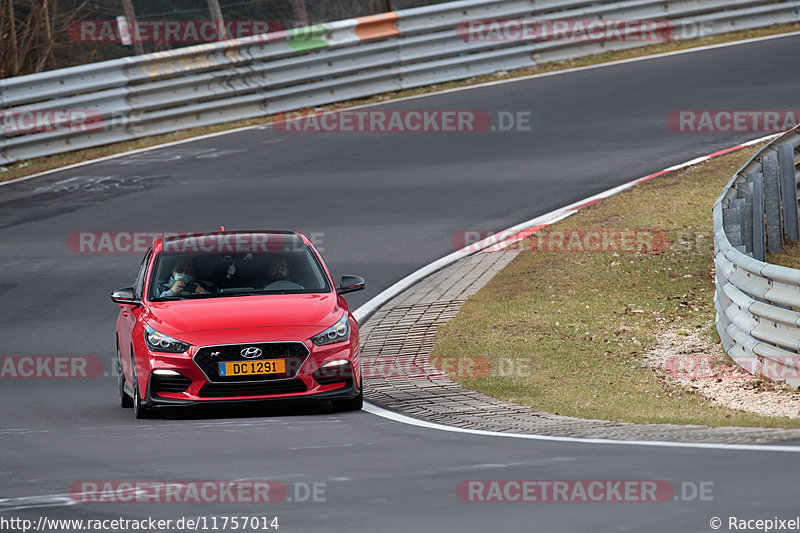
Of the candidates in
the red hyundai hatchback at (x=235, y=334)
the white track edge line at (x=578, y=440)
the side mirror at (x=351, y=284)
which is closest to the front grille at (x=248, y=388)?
the red hyundai hatchback at (x=235, y=334)

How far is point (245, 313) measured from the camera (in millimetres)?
11078

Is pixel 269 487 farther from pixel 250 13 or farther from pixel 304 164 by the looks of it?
pixel 250 13

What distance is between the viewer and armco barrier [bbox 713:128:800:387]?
10.8m

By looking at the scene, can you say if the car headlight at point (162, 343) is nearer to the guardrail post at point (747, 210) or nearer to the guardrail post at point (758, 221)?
the guardrail post at point (747, 210)

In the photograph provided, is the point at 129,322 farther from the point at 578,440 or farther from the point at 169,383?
the point at 578,440

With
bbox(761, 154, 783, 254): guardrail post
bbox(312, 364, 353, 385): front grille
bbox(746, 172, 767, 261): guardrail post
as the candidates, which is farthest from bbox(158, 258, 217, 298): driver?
bbox(761, 154, 783, 254): guardrail post

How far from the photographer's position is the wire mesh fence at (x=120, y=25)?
24.7 meters

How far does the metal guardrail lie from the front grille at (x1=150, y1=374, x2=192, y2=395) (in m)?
12.4

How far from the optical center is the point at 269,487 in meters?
7.52

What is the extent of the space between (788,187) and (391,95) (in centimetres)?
1071

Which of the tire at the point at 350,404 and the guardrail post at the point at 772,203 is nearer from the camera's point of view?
the tire at the point at 350,404

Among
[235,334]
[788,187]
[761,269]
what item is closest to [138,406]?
[235,334]

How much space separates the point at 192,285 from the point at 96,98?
11.7m

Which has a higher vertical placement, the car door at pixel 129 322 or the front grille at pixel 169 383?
the car door at pixel 129 322
